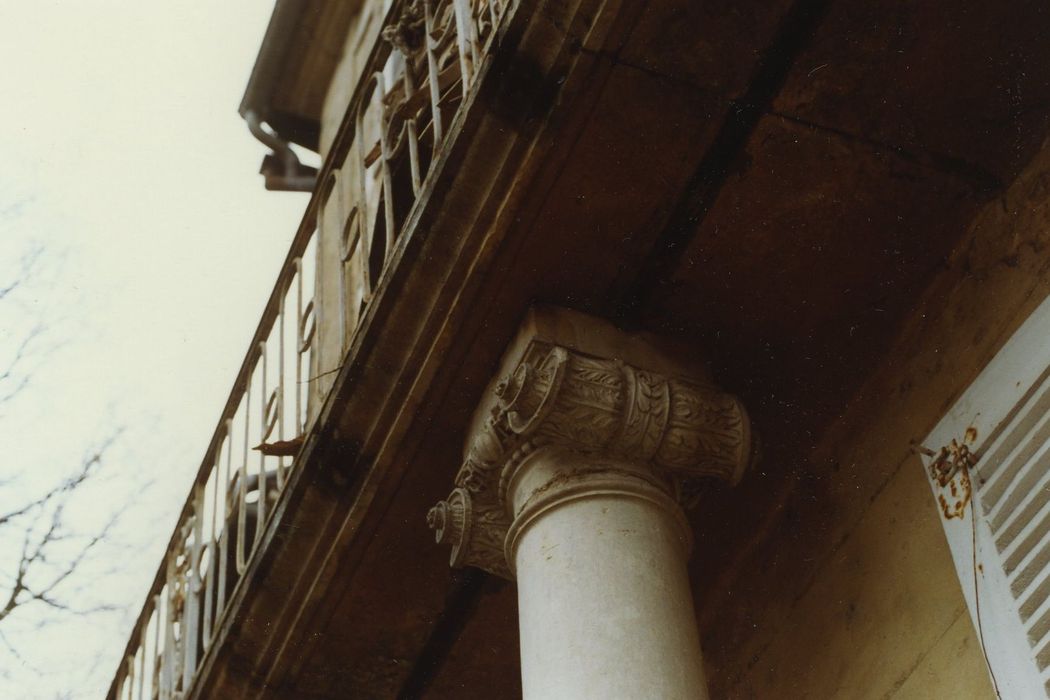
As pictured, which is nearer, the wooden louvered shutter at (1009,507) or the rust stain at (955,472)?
the wooden louvered shutter at (1009,507)

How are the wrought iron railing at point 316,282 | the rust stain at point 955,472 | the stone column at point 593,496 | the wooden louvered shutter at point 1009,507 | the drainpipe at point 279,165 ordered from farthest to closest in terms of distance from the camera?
the drainpipe at point 279,165
the wrought iron railing at point 316,282
the rust stain at point 955,472
the stone column at point 593,496
the wooden louvered shutter at point 1009,507

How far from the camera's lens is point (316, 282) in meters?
5.58

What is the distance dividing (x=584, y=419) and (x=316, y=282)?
176 centimetres

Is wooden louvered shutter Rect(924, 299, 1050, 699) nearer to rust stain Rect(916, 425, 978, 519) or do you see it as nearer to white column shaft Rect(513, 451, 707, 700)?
rust stain Rect(916, 425, 978, 519)

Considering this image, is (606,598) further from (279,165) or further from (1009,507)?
(279,165)

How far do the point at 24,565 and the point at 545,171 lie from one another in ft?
22.6

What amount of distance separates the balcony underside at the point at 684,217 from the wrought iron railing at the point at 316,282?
0.27 m

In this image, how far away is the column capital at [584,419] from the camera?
4188mm

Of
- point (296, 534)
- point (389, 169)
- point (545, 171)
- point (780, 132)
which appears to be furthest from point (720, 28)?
point (296, 534)

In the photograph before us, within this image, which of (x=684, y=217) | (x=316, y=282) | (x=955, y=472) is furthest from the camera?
(x=316, y=282)

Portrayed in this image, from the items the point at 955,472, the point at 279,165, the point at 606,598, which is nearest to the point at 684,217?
the point at 955,472

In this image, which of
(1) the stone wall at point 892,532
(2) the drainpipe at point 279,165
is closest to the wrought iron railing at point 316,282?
(1) the stone wall at point 892,532

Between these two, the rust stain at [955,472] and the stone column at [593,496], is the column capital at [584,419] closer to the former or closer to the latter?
the stone column at [593,496]

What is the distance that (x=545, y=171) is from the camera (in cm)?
420
